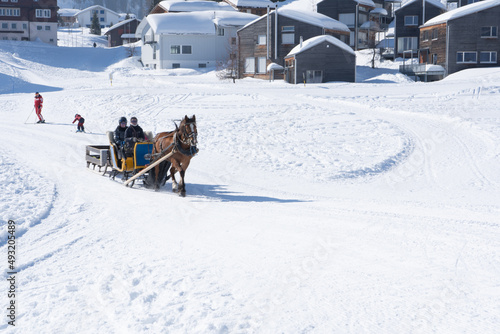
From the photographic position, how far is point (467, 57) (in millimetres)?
51219

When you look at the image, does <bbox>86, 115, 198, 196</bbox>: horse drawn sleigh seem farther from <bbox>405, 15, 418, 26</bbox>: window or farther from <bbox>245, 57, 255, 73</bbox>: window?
<bbox>405, 15, 418, 26</bbox>: window

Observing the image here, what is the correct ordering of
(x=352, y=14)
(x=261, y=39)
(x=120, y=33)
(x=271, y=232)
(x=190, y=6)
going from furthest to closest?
(x=120, y=33) < (x=190, y=6) < (x=352, y=14) < (x=261, y=39) < (x=271, y=232)

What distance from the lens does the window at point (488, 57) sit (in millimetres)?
51000

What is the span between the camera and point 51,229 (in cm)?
954

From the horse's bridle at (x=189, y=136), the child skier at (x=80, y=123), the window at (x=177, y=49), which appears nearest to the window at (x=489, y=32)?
the window at (x=177, y=49)

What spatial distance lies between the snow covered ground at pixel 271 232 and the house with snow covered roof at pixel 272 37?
32.5m

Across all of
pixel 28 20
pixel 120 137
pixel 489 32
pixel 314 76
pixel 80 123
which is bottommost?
pixel 120 137

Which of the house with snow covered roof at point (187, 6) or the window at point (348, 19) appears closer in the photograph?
the window at point (348, 19)

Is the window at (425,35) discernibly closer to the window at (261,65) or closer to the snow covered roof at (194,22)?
the window at (261,65)

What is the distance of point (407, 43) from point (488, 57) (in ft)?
47.6

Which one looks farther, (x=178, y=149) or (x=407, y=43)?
(x=407, y=43)

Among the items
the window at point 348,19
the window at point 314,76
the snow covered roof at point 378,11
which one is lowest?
the window at point 314,76

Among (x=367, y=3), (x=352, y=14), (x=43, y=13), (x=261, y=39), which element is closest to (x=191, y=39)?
(x=261, y=39)

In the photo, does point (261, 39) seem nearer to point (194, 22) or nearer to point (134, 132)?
point (194, 22)
